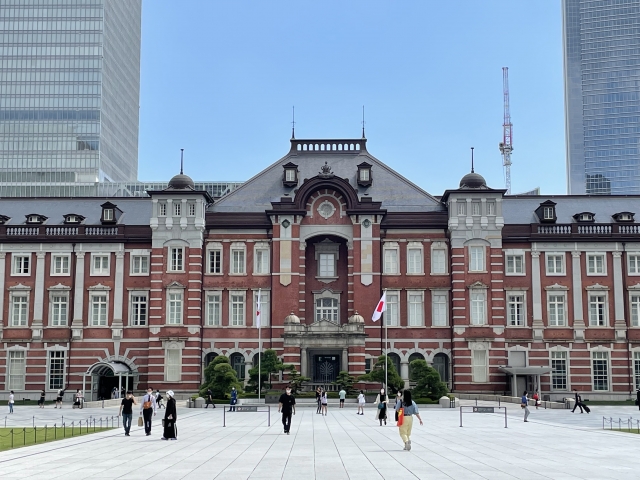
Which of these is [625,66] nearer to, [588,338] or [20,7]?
[20,7]

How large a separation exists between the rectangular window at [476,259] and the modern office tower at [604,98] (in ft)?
417

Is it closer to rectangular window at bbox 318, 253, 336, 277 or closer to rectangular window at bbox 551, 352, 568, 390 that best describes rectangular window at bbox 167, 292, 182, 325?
rectangular window at bbox 318, 253, 336, 277

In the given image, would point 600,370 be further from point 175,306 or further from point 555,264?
point 175,306

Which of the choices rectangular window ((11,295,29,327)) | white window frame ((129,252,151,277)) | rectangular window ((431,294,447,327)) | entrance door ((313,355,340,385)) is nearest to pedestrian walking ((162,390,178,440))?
entrance door ((313,355,340,385))

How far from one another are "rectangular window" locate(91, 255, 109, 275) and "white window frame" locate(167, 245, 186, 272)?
16.4 ft

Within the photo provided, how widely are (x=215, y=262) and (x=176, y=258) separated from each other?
3.00 meters

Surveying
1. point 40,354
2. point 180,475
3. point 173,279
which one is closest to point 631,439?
point 180,475

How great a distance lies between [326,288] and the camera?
67.9m

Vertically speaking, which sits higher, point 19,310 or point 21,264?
point 21,264

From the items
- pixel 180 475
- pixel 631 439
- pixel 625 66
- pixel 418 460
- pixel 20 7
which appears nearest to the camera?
pixel 180 475

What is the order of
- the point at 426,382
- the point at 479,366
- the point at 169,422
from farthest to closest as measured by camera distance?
the point at 479,366, the point at 426,382, the point at 169,422

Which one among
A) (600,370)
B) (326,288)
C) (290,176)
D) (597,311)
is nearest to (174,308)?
(326,288)

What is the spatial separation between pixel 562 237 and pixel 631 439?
35754mm

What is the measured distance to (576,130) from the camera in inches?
7480
